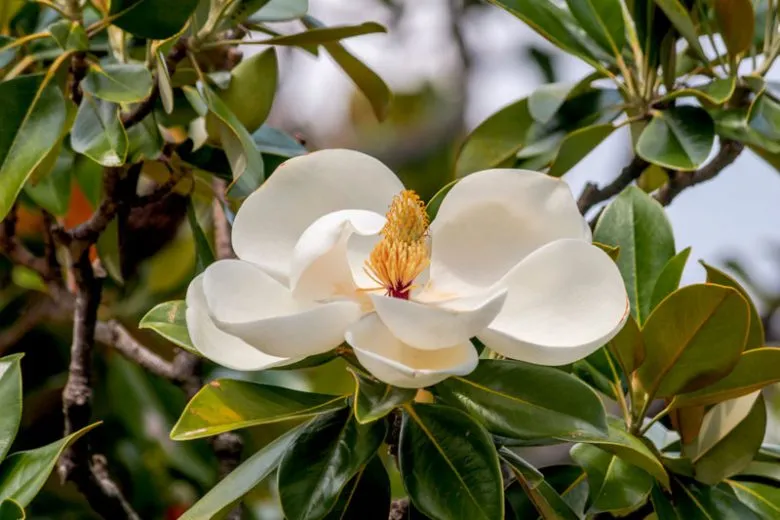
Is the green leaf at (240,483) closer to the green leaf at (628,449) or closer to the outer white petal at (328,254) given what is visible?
the outer white petal at (328,254)

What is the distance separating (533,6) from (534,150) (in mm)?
Answer: 166

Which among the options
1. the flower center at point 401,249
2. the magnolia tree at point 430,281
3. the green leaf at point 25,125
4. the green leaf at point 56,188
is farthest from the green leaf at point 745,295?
the green leaf at point 56,188

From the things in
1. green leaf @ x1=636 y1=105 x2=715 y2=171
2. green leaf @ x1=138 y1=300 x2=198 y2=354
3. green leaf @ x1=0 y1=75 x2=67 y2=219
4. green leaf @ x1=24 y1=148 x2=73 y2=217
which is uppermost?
green leaf @ x1=0 y1=75 x2=67 y2=219

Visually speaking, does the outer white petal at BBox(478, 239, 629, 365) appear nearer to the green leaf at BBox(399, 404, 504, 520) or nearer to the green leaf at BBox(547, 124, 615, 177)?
the green leaf at BBox(399, 404, 504, 520)

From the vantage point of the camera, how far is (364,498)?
0.80 m

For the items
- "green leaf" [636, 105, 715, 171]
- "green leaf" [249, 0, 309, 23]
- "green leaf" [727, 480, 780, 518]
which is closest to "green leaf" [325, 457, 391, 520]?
"green leaf" [727, 480, 780, 518]

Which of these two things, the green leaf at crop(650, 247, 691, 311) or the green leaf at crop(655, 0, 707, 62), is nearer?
the green leaf at crop(650, 247, 691, 311)

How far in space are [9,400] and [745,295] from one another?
588 mm

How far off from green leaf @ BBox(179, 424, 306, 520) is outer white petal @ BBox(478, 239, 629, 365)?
0.18 m

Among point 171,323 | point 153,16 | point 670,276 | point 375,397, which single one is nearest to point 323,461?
point 375,397

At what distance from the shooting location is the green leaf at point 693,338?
2.53ft

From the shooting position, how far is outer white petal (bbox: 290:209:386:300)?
0.71 m

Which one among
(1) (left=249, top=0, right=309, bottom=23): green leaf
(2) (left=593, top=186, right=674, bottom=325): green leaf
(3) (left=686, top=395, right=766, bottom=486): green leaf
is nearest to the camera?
(3) (left=686, top=395, right=766, bottom=486): green leaf

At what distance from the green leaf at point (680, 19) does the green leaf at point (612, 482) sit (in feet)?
1.59
